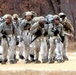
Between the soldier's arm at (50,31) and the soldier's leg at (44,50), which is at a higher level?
the soldier's arm at (50,31)

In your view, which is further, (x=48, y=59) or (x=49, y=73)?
(x=48, y=59)

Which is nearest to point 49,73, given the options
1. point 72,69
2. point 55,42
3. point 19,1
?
point 72,69

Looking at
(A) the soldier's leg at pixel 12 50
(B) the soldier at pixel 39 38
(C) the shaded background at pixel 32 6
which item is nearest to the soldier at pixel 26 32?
(B) the soldier at pixel 39 38

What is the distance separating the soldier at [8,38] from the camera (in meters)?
28.1

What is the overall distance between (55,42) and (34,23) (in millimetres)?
1374

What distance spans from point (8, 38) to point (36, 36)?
1.40m

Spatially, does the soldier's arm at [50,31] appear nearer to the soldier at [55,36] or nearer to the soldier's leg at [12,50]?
the soldier at [55,36]

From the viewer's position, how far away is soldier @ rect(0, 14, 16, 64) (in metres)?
28.1

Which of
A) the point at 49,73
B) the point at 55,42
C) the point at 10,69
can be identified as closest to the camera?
the point at 49,73

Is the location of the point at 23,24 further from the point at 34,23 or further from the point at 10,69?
the point at 10,69

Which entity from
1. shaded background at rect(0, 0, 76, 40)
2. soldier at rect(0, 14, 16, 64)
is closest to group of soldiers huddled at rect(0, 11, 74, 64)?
soldier at rect(0, 14, 16, 64)

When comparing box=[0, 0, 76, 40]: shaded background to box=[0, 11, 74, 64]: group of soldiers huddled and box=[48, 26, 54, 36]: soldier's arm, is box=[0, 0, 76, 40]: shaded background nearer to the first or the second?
box=[0, 11, 74, 64]: group of soldiers huddled

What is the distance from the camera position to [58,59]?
92.5 ft

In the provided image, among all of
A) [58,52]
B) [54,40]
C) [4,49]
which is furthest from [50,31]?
[4,49]
